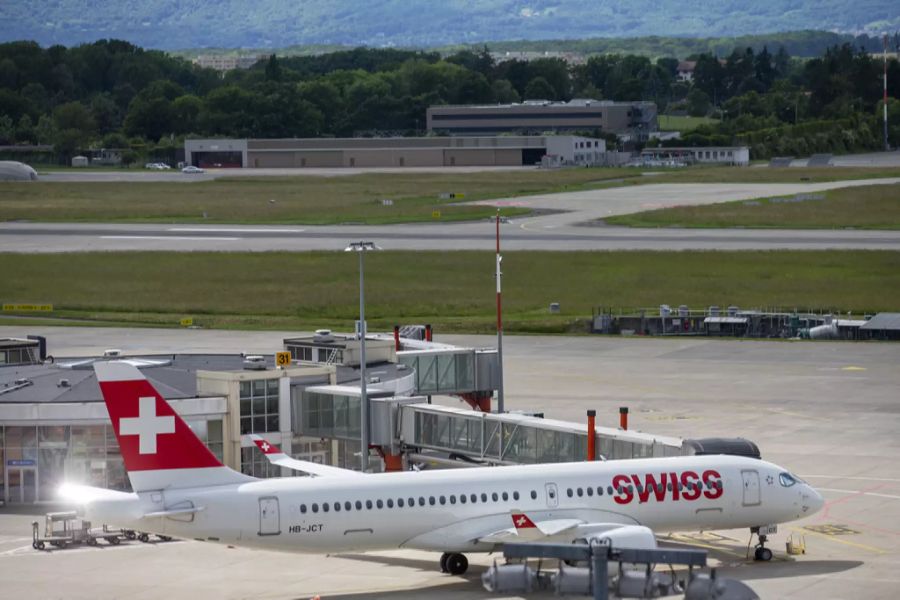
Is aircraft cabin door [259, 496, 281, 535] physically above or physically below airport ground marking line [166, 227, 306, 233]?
below

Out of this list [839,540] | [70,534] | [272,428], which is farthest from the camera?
[272,428]

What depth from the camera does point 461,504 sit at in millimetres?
44406

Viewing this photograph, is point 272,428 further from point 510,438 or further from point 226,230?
point 226,230

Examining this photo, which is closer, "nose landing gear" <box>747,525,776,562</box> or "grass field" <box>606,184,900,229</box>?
"nose landing gear" <box>747,525,776,562</box>

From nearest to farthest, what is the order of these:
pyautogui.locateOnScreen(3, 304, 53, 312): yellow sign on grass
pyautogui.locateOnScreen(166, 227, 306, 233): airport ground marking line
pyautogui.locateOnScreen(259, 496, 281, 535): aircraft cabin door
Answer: pyautogui.locateOnScreen(259, 496, 281, 535): aircraft cabin door → pyautogui.locateOnScreen(3, 304, 53, 312): yellow sign on grass → pyautogui.locateOnScreen(166, 227, 306, 233): airport ground marking line

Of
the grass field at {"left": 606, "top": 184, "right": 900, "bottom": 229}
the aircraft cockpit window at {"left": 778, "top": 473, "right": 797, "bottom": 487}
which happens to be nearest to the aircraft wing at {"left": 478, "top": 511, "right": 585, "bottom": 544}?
the aircraft cockpit window at {"left": 778, "top": 473, "right": 797, "bottom": 487}

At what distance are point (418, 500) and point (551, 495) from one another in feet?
13.0

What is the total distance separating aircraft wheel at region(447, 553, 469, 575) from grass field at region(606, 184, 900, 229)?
128271 mm

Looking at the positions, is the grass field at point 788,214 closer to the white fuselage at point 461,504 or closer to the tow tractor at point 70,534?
the white fuselage at point 461,504

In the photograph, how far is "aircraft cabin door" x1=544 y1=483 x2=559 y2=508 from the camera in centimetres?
4491

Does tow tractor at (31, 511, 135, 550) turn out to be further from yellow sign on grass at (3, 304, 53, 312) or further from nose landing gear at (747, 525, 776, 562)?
yellow sign on grass at (3, 304, 53, 312)

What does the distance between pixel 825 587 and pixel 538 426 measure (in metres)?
12.9

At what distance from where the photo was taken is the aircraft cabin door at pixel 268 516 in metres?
42.4

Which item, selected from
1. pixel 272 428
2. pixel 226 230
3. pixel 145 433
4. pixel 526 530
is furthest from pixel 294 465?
pixel 226 230
